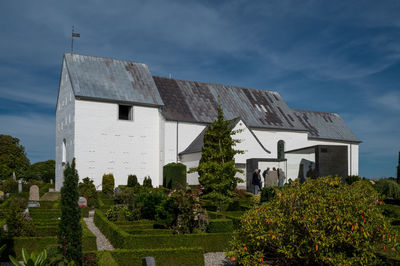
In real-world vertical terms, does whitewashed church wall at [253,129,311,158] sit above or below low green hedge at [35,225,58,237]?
above

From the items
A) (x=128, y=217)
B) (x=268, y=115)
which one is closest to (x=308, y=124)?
(x=268, y=115)

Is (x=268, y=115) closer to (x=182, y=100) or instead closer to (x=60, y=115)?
(x=182, y=100)

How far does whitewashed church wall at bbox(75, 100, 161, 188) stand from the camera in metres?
24.2

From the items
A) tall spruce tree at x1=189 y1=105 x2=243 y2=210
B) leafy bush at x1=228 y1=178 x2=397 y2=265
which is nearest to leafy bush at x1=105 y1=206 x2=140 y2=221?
tall spruce tree at x1=189 y1=105 x2=243 y2=210

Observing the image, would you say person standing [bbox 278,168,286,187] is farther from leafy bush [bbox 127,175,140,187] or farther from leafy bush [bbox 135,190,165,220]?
leafy bush [bbox 135,190,165,220]

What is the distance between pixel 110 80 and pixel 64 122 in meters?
4.23

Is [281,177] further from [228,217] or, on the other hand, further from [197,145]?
[228,217]

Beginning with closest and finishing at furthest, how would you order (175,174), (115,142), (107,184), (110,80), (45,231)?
(45,231), (107,184), (175,174), (115,142), (110,80)

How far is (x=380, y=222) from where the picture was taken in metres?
7.01

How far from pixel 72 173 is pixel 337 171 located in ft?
57.2

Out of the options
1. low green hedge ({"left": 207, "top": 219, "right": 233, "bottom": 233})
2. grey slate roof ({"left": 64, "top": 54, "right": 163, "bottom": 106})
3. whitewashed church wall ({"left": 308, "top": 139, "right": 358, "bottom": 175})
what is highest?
grey slate roof ({"left": 64, "top": 54, "right": 163, "bottom": 106})

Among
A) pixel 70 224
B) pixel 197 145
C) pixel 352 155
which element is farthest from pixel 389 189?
pixel 70 224

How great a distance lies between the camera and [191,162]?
25688 millimetres

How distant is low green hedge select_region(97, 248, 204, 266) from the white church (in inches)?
550
